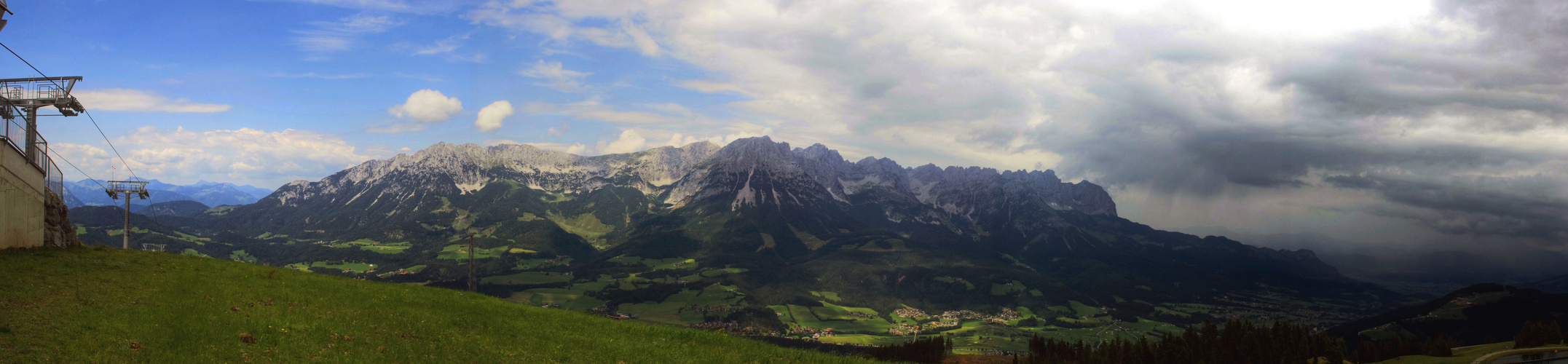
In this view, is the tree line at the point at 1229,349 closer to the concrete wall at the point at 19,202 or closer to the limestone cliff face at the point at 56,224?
the limestone cliff face at the point at 56,224

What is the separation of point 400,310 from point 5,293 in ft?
37.6

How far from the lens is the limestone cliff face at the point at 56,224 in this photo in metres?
33.5

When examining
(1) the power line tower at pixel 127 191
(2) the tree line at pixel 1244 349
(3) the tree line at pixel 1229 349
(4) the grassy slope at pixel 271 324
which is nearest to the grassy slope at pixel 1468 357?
(2) the tree line at pixel 1244 349

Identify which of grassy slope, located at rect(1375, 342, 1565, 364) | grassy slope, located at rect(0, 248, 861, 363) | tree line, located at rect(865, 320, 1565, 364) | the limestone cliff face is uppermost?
the limestone cliff face

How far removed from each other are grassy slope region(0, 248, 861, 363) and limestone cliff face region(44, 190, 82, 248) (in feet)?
14.6

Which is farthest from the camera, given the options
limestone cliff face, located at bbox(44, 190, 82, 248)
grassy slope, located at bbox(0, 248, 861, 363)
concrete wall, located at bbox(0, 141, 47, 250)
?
limestone cliff face, located at bbox(44, 190, 82, 248)

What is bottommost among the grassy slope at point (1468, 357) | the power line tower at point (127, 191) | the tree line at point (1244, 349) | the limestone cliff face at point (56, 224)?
the tree line at point (1244, 349)

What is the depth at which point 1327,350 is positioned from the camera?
82938 mm

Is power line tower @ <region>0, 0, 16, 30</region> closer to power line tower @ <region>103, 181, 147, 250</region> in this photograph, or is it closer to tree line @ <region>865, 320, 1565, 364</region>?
power line tower @ <region>103, 181, 147, 250</region>

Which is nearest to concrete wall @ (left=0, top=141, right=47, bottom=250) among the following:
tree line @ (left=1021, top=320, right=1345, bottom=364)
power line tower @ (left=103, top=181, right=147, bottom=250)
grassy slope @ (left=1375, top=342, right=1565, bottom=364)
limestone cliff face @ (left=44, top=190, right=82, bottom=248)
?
limestone cliff face @ (left=44, top=190, right=82, bottom=248)

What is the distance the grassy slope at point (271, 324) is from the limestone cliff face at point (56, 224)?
445 centimetres

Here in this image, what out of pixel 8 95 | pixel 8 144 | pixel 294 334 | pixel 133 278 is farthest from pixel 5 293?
pixel 8 95

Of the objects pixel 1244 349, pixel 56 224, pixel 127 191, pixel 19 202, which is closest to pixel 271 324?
pixel 19 202

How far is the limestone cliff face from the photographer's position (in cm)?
3350
